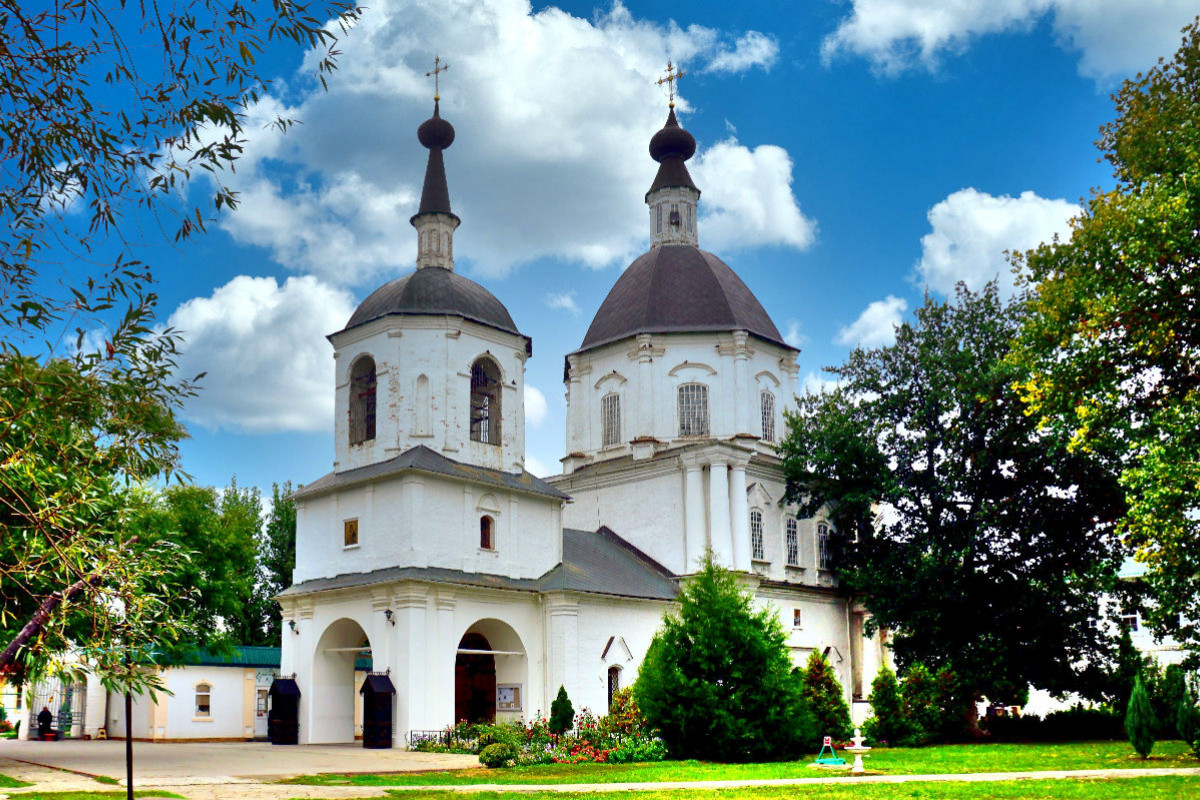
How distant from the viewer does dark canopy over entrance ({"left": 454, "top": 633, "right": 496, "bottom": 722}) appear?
2934 cm

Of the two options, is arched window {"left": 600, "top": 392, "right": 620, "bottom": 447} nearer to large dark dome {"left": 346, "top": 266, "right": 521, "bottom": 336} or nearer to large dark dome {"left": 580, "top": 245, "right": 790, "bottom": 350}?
large dark dome {"left": 580, "top": 245, "right": 790, "bottom": 350}

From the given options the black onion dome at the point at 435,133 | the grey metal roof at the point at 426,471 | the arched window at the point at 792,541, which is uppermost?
the black onion dome at the point at 435,133

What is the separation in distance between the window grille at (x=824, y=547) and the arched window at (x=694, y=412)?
556 centimetres

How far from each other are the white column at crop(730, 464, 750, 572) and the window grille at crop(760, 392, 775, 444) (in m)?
3.47

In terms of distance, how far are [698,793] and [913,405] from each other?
793 inches

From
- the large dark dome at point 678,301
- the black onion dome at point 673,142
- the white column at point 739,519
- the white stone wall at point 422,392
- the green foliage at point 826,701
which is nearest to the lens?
the green foliage at point 826,701

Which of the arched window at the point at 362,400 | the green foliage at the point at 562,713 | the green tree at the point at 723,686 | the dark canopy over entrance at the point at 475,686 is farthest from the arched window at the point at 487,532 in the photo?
the green tree at the point at 723,686

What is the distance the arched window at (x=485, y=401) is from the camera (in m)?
30.6

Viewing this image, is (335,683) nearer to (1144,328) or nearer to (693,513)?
(693,513)

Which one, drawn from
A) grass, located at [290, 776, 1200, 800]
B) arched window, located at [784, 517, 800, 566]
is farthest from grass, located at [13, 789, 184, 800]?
arched window, located at [784, 517, 800, 566]

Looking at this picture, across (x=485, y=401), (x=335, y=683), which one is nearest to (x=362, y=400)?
(x=485, y=401)

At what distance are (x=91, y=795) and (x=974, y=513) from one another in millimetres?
23029

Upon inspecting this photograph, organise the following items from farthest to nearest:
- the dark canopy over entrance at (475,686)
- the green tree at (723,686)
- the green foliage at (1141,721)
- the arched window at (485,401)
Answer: the arched window at (485,401) < the dark canopy over entrance at (475,686) < the green tree at (723,686) < the green foliage at (1141,721)

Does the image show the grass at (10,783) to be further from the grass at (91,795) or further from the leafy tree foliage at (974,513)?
the leafy tree foliage at (974,513)
